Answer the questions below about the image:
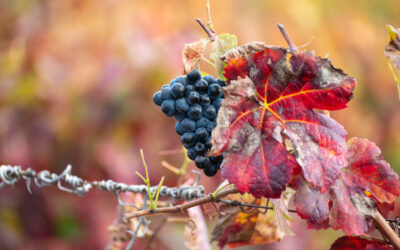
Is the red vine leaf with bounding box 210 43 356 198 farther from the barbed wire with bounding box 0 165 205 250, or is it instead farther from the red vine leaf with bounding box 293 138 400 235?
the barbed wire with bounding box 0 165 205 250

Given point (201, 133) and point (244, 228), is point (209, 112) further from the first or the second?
point (244, 228)

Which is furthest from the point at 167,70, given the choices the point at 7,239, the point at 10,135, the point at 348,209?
the point at 348,209

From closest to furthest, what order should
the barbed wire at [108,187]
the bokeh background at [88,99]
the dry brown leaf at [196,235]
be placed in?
the barbed wire at [108,187] < the dry brown leaf at [196,235] < the bokeh background at [88,99]

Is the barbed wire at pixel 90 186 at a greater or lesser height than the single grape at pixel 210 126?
lesser

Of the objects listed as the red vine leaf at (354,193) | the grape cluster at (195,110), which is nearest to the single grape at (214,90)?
the grape cluster at (195,110)

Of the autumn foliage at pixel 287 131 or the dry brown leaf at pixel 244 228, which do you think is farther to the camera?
the dry brown leaf at pixel 244 228

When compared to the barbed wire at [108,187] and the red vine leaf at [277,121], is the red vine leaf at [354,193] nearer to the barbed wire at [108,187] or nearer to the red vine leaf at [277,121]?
the red vine leaf at [277,121]

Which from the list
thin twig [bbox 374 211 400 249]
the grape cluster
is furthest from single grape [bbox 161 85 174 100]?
thin twig [bbox 374 211 400 249]
